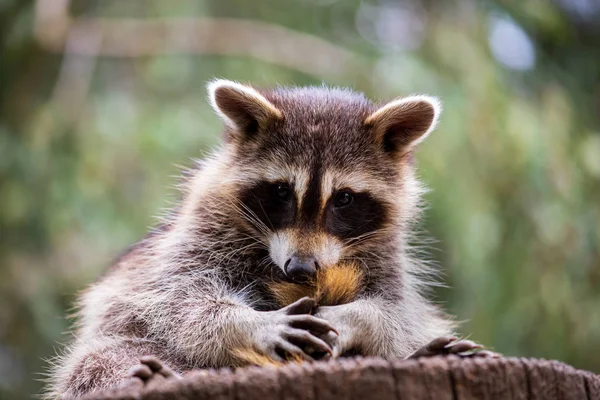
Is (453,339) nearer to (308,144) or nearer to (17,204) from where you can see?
(308,144)

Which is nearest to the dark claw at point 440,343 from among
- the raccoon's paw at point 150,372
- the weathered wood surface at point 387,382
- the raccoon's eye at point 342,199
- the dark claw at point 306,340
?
the dark claw at point 306,340

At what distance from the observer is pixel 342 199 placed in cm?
370

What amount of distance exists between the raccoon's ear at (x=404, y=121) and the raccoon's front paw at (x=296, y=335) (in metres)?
1.11

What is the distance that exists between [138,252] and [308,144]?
1.08 metres

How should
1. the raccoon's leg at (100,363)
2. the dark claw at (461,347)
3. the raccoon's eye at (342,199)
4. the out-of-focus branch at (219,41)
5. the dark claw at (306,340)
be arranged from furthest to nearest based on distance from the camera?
1. the out-of-focus branch at (219,41)
2. the raccoon's eye at (342,199)
3. the raccoon's leg at (100,363)
4. the dark claw at (306,340)
5. the dark claw at (461,347)

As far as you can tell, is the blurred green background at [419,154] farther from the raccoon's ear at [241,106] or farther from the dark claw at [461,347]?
the dark claw at [461,347]

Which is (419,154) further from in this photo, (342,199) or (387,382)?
(387,382)

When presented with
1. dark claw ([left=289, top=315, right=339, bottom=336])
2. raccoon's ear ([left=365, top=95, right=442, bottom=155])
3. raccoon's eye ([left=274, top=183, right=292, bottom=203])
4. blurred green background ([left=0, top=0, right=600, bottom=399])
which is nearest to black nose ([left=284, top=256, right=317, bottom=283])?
dark claw ([left=289, top=315, right=339, bottom=336])

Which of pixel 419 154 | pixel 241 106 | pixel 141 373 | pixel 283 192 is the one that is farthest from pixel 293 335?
pixel 419 154

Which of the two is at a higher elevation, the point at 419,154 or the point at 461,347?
the point at 419,154

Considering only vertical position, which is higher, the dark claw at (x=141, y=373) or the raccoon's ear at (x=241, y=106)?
the raccoon's ear at (x=241, y=106)

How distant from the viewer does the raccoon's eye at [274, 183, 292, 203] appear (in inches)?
143

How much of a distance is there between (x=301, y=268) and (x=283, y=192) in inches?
20.4

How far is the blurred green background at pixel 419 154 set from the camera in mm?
6250
